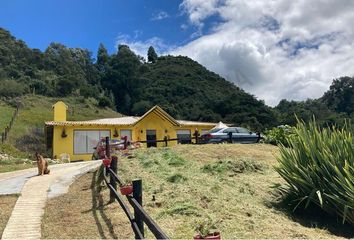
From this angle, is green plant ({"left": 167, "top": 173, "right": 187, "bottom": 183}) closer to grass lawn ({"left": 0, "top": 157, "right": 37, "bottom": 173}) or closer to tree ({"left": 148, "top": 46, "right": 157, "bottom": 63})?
grass lawn ({"left": 0, "top": 157, "right": 37, "bottom": 173})

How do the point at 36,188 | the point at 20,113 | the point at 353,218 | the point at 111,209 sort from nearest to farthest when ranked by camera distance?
the point at 353,218 < the point at 111,209 < the point at 36,188 < the point at 20,113

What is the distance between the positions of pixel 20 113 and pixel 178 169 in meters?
42.3

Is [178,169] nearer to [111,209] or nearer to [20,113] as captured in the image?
[111,209]

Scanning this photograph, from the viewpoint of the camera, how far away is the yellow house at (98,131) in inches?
1228

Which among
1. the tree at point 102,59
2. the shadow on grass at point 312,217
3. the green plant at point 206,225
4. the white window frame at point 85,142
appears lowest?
the shadow on grass at point 312,217

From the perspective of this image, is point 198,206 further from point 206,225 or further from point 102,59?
point 102,59

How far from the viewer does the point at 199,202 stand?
28.1ft

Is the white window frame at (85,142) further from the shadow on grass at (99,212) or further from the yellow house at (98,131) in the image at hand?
the shadow on grass at (99,212)

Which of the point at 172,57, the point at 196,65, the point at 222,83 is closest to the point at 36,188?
the point at 222,83

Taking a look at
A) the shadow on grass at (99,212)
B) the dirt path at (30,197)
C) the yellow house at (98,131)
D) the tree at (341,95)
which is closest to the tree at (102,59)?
the tree at (341,95)

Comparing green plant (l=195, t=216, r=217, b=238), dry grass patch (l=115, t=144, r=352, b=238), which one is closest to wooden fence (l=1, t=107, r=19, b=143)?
dry grass patch (l=115, t=144, r=352, b=238)

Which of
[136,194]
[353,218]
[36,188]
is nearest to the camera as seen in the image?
[136,194]

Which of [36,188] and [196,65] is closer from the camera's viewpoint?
[36,188]

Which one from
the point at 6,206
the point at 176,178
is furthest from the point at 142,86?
the point at 6,206
